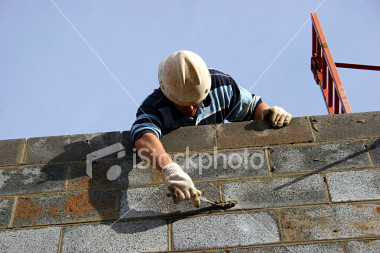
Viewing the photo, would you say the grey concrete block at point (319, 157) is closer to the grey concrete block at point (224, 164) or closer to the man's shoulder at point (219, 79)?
the grey concrete block at point (224, 164)

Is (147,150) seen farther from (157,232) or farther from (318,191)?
(318,191)

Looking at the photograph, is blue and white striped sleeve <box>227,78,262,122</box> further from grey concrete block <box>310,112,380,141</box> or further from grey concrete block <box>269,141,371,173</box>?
grey concrete block <box>269,141,371,173</box>

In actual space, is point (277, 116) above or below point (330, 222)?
above

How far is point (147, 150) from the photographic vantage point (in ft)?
12.4

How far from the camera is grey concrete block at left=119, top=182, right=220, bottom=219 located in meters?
3.56

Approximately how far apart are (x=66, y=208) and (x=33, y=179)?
0.44 meters

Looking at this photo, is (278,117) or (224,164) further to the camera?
(278,117)

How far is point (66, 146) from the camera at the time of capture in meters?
4.09

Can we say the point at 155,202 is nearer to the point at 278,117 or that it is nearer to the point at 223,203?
the point at 223,203

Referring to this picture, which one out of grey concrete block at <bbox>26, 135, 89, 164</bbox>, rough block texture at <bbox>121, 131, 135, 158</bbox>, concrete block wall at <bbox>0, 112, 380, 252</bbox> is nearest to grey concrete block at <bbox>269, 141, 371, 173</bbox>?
concrete block wall at <bbox>0, 112, 380, 252</bbox>

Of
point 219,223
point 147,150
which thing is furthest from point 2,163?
point 219,223

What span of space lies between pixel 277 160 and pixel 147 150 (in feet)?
3.34

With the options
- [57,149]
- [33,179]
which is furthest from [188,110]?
[33,179]
